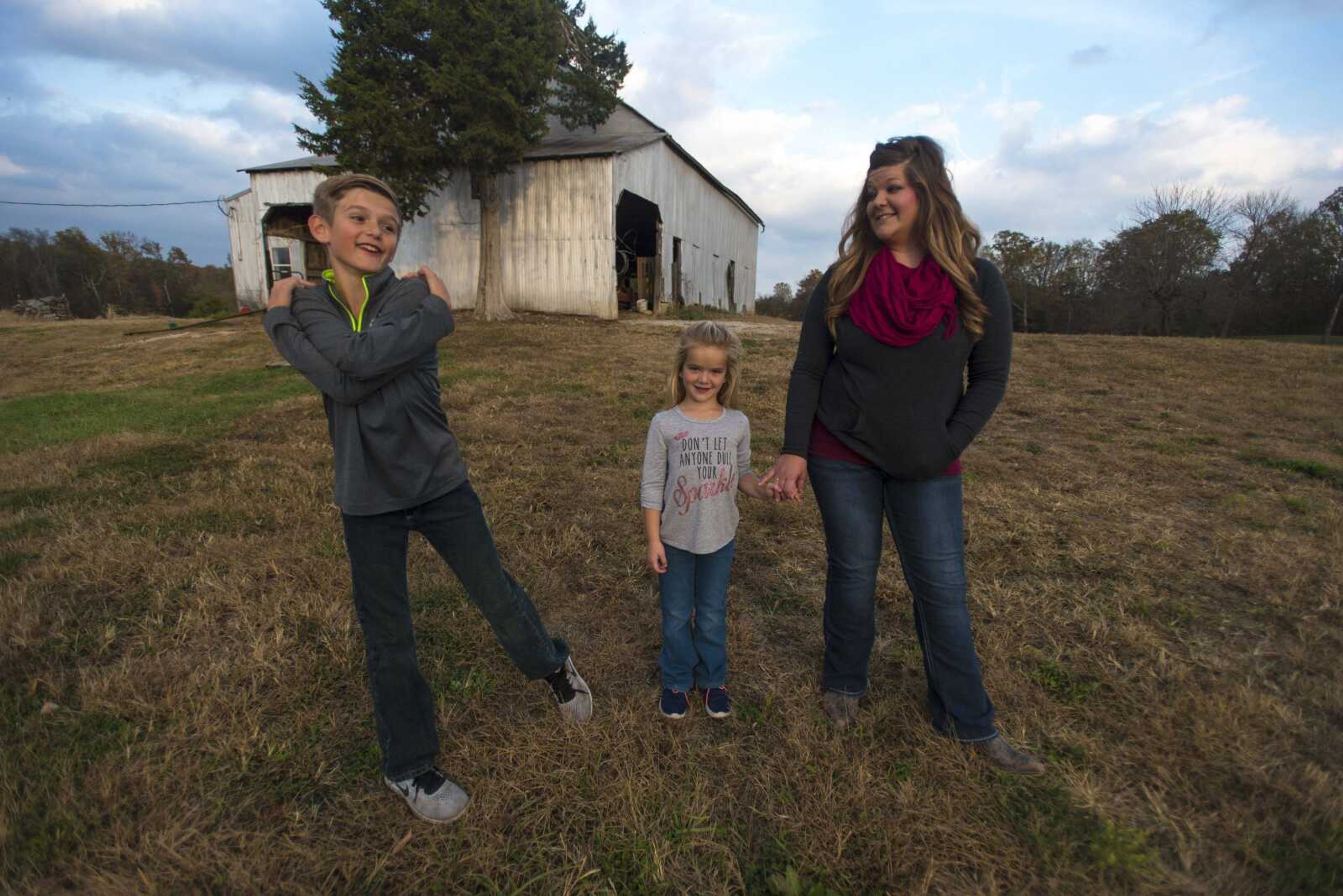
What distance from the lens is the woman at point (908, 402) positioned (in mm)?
2035

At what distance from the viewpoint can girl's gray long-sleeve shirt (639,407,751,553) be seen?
227cm

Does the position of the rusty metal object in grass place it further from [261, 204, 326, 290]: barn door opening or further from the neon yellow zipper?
the neon yellow zipper

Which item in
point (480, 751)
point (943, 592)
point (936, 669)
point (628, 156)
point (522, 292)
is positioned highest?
point (628, 156)

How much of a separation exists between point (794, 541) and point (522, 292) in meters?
16.4

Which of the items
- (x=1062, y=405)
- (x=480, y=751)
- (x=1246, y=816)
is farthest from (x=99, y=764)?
(x=1062, y=405)

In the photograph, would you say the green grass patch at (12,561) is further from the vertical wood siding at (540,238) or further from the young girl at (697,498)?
the vertical wood siding at (540,238)

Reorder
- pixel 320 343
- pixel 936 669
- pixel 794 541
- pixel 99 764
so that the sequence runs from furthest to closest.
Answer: pixel 794 541 < pixel 936 669 < pixel 99 764 < pixel 320 343

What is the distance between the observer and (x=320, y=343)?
5.84 feet

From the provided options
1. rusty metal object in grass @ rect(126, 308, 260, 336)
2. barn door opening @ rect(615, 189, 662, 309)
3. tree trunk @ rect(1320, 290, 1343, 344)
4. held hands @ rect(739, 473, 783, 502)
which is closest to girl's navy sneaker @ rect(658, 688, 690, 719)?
held hands @ rect(739, 473, 783, 502)

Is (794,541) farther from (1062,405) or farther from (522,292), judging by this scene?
(522,292)

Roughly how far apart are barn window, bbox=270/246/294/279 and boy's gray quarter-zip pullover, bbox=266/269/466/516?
2486cm

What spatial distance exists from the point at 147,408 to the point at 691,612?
968 centimetres

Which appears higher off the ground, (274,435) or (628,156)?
(628,156)

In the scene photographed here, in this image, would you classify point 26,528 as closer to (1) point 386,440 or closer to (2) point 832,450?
(1) point 386,440
